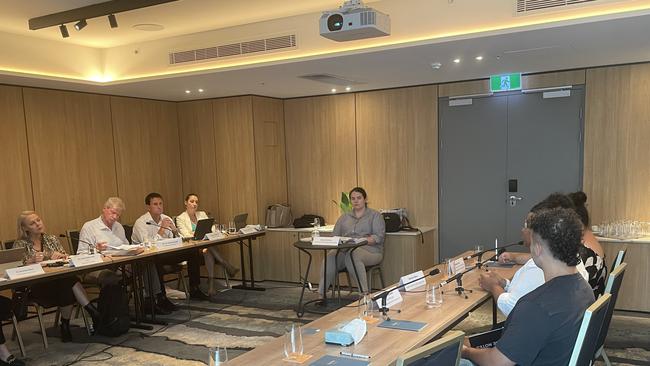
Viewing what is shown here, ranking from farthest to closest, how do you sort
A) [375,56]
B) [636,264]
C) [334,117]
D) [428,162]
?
[334,117] → [428,162] → [636,264] → [375,56]

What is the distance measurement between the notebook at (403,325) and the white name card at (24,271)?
10.0 ft

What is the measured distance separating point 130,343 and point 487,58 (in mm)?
4409

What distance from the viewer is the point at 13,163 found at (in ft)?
17.6

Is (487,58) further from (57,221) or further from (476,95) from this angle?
(57,221)

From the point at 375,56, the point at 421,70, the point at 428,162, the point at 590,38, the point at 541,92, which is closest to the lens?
the point at 590,38

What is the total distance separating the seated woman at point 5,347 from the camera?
4.03m

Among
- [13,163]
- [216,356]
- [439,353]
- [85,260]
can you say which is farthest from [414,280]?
[13,163]

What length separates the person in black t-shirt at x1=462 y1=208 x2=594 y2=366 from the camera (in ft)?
6.35

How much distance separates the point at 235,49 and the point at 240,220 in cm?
221

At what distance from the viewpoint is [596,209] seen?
550cm

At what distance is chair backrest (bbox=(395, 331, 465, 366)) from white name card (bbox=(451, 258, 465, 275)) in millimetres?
1823

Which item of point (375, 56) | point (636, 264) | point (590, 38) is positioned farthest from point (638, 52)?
point (375, 56)

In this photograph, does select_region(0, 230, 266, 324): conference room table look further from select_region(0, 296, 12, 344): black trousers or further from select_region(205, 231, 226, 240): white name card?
select_region(0, 296, 12, 344): black trousers

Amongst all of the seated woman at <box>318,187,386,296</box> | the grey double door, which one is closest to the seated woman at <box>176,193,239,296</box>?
the seated woman at <box>318,187,386,296</box>
